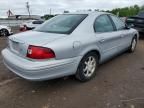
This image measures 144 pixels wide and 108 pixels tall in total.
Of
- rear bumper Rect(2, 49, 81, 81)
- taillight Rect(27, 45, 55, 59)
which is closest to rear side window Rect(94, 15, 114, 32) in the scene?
rear bumper Rect(2, 49, 81, 81)

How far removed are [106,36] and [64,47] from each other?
1.52 meters

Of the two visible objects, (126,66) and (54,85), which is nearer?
(54,85)

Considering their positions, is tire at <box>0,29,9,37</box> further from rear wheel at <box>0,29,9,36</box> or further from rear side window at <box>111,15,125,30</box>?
rear side window at <box>111,15,125,30</box>

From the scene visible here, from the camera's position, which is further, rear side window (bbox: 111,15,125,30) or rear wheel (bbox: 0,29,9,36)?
rear wheel (bbox: 0,29,9,36)

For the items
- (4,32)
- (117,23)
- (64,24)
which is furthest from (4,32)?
(64,24)

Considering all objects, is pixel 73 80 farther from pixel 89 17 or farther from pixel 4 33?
pixel 4 33

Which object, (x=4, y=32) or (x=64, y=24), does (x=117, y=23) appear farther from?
(x=4, y=32)

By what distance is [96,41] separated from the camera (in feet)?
13.6

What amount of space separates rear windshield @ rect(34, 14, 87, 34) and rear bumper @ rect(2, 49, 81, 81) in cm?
68

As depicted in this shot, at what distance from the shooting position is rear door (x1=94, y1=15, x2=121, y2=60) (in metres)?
4.35

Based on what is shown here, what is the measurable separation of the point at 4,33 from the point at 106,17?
1006cm

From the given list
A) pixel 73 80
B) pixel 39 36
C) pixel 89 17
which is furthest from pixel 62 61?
pixel 89 17

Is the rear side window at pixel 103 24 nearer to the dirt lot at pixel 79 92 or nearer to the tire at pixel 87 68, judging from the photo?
the tire at pixel 87 68

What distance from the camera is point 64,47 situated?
3.39 meters
